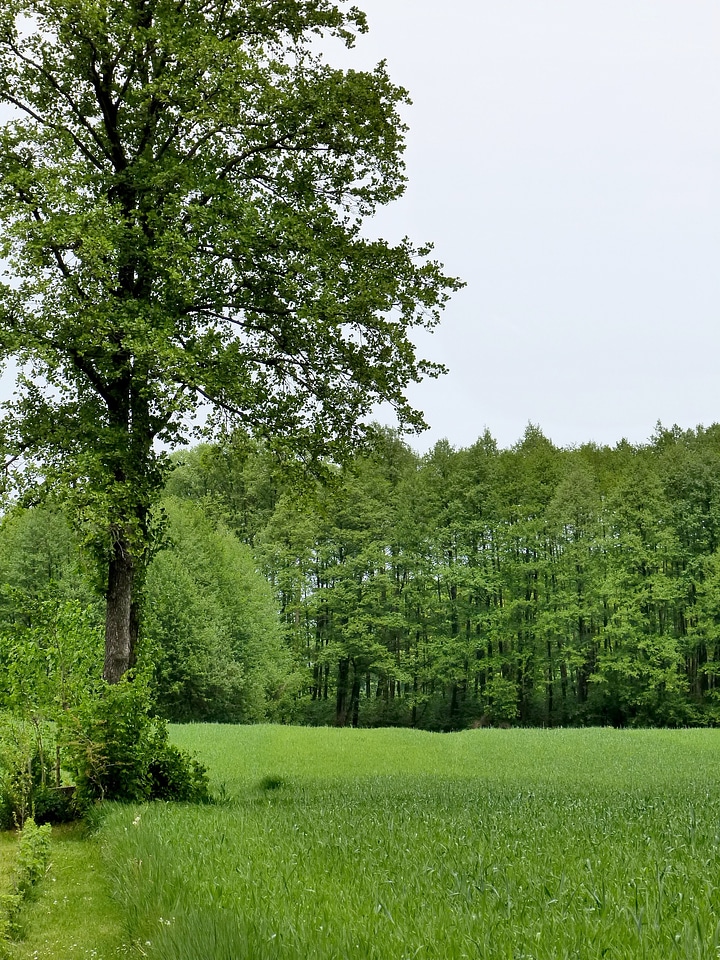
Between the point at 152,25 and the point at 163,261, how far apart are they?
4.60 meters

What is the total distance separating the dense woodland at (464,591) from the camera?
42031 mm

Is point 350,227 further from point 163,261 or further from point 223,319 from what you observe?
point 163,261

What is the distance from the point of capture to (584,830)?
6.89 metres

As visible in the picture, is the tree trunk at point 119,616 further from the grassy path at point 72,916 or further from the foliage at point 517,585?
the foliage at point 517,585

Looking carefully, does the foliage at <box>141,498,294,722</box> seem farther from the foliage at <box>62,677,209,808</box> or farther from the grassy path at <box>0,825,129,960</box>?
the grassy path at <box>0,825,129,960</box>

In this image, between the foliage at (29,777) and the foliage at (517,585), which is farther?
the foliage at (517,585)

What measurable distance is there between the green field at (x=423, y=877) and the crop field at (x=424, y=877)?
0.6 inches

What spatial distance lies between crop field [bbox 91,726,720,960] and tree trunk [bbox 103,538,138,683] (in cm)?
309

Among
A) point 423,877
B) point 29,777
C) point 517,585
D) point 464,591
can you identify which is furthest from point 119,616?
point 517,585

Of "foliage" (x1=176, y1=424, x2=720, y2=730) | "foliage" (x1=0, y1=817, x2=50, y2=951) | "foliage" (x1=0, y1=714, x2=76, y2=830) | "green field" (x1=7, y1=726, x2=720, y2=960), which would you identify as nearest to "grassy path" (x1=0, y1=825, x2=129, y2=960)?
"foliage" (x1=0, y1=817, x2=50, y2=951)

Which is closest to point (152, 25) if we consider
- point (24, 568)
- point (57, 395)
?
point (57, 395)

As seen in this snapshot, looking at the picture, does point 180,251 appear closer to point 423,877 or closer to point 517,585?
point 423,877

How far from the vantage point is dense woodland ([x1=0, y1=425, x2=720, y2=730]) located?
42.0 meters

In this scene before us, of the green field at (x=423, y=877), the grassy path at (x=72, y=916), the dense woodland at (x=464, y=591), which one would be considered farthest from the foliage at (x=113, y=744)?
the dense woodland at (x=464, y=591)
